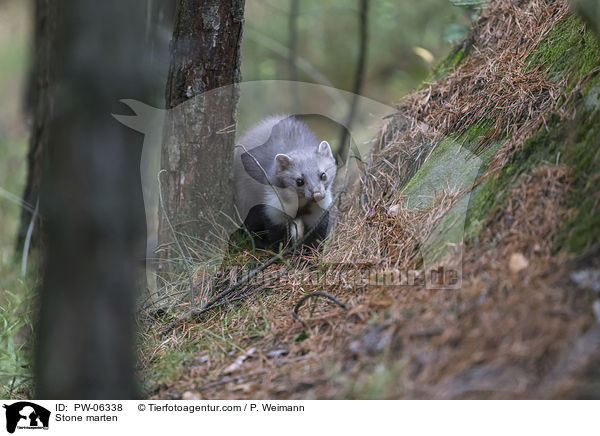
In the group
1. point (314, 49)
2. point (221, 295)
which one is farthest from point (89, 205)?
point (314, 49)

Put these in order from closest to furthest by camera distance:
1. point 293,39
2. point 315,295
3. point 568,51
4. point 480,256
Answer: point 480,256
point 315,295
point 568,51
point 293,39

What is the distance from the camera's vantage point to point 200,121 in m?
3.88

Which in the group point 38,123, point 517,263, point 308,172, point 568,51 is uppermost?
point 38,123

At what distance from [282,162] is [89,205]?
3.12 meters

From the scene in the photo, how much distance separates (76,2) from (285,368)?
1683mm

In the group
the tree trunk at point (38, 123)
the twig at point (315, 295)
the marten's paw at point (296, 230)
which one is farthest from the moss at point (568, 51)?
the tree trunk at point (38, 123)

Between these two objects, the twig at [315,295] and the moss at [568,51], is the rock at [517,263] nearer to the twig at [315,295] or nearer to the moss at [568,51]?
the twig at [315,295]

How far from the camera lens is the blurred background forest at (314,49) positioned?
749 centimetres

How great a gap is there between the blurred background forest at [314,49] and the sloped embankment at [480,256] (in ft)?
8.85

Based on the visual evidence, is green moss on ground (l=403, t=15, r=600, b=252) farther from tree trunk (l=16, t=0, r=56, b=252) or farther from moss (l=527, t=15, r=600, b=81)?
tree trunk (l=16, t=0, r=56, b=252)

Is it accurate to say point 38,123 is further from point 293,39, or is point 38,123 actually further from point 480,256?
point 480,256

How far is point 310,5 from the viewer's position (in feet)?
31.9
